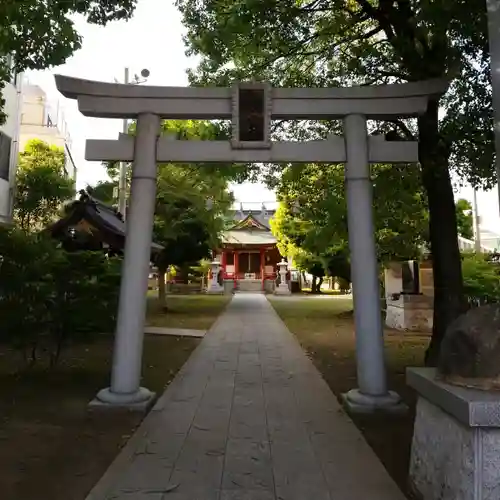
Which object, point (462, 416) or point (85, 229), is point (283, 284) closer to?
point (85, 229)

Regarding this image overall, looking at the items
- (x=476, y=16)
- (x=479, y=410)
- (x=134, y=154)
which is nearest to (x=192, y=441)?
(x=479, y=410)

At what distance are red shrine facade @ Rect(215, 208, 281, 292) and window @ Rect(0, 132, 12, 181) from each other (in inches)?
968

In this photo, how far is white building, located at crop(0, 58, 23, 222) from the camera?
1704 cm

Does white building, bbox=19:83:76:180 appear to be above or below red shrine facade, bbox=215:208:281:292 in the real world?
above

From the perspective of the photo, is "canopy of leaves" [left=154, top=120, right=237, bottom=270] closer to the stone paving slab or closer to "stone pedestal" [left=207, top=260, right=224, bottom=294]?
the stone paving slab

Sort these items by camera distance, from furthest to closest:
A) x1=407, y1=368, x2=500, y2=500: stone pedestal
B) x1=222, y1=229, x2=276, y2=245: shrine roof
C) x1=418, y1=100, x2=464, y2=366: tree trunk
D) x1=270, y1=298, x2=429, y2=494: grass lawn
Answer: x1=222, y1=229, x2=276, y2=245: shrine roof → x1=418, y1=100, x2=464, y2=366: tree trunk → x1=270, y1=298, x2=429, y2=494: grass lawn → x1=407, y1=368, x2=500, y2=500: stone pedestal

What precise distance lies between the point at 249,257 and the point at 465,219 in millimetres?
17838

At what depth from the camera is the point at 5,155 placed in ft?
57.1

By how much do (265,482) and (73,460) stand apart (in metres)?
1.72

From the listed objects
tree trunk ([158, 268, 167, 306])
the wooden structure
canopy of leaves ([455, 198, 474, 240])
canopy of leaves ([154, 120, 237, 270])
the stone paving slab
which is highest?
canopy of leaves ([455, 198, 474, 240])

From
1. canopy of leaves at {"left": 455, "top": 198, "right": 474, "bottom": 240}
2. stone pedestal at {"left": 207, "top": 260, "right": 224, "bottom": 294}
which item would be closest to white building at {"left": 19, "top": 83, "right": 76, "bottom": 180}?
stone pedestal at {"left": 207, "top": 260, "right": 224, "bottom": 294}

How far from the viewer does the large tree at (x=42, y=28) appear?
256 inches

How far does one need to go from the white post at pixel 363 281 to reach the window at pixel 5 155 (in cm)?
1429

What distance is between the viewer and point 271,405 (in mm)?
6184
